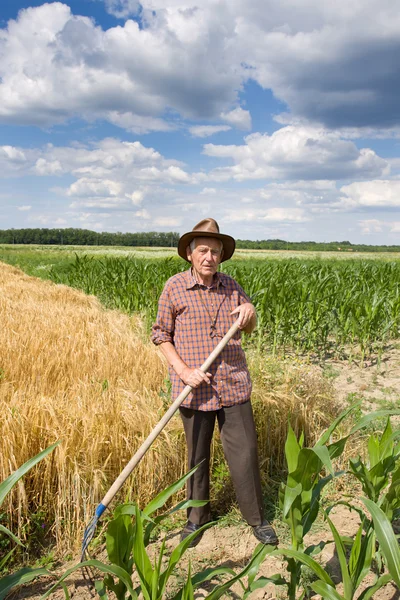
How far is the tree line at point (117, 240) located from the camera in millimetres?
89375

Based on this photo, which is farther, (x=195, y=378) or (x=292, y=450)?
(x=195, y=378)

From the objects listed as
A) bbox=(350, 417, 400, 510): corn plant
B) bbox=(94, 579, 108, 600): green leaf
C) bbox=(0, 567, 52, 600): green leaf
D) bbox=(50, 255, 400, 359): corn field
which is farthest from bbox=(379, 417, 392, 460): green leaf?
bbox=(50, 255, 400, 359): corn field

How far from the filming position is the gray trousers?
106 inches

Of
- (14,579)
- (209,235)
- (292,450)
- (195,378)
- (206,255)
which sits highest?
(209,235)

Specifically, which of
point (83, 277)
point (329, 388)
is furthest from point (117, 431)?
point (83, 277)

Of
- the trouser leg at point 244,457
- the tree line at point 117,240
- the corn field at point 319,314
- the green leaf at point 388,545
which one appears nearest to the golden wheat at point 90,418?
the trouser leg at point 244,457

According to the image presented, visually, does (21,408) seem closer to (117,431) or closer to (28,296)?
(117,431)

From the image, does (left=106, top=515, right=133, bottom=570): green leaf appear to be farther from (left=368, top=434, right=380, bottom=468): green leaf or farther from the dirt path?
(left=368, top=434, right=380, bottom=468): green leaf

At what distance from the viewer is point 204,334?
2.71 m

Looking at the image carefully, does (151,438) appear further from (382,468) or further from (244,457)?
A: (382,468)

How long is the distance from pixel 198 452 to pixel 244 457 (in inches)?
11.4

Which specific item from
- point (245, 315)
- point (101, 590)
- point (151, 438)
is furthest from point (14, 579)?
point (245, 315)

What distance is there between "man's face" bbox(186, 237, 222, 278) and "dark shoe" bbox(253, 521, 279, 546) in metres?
1.57

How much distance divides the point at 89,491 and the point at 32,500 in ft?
1.24
